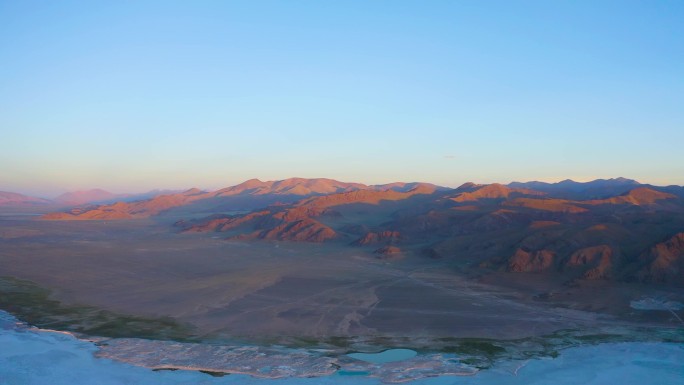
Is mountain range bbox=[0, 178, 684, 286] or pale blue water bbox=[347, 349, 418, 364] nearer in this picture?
pale blue water bbox=[347, 349, 418, 364]

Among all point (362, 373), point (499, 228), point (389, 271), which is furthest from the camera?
point (499, 228)

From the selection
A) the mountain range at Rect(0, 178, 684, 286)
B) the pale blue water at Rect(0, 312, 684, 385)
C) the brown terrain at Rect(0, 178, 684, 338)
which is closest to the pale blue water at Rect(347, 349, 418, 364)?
the pale blue water at Rect(0, 312, 684, 385)

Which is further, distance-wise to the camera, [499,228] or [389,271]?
[499,228]

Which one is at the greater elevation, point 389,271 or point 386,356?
point 389,271

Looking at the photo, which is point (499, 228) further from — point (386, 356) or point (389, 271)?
point (386, 356)

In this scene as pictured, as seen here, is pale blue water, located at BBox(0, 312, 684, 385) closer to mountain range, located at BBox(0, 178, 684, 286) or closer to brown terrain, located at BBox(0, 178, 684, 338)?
brown terrain, located at BBox(0, 178, 684, 338)

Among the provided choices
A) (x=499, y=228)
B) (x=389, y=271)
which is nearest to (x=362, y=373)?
(x=389, y=271)

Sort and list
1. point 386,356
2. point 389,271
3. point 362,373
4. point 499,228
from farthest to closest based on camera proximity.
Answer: point 499,228 → point 389,271 → point 386,356 → point 362,373

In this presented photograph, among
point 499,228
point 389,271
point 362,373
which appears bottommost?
point 362,373
